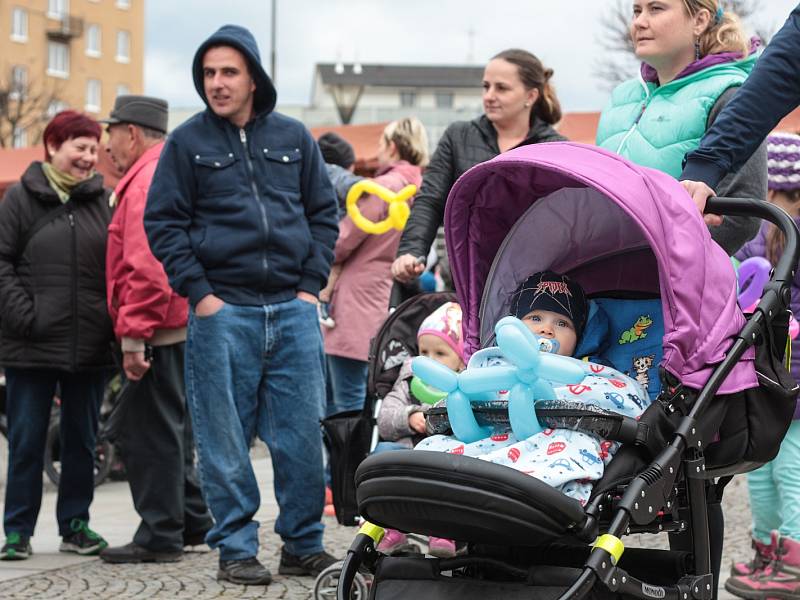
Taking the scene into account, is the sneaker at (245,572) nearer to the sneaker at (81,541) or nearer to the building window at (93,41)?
the sneaker at (81,541)

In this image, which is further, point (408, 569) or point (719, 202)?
point (719, 202)

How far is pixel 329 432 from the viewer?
5.88 m

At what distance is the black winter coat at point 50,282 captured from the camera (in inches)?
277

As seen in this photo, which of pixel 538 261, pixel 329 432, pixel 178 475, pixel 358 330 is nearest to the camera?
pixel 538 261

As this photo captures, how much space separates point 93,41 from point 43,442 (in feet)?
263

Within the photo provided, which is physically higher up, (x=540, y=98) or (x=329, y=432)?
(x=540, y=98)

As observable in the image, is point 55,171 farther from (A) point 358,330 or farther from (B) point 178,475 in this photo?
(A) point 358,330

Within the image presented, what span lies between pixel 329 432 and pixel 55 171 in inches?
94.7

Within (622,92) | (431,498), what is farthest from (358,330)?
(431,498)

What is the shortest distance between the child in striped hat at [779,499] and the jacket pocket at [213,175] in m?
2.45

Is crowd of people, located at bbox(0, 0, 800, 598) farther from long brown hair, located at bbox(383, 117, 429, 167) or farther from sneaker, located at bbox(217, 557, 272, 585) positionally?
long brown hair, located at bbox(383, 117, 429, 167)

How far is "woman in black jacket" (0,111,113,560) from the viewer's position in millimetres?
7059

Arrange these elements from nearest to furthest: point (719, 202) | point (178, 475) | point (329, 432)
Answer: point (719, 202) < point (329, 432) < point (178, 475)

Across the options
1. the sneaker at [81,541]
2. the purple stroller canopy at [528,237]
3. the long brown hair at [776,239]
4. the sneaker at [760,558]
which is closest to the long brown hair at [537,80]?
the long brown hair at [776,239]
